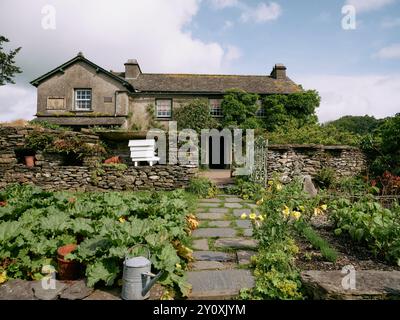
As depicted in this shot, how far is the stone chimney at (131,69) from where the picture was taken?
21.6 m

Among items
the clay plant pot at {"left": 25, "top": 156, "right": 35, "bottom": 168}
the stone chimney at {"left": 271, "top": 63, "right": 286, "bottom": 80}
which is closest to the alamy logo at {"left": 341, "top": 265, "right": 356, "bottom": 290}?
the clay plant pot at {"left": 25, "top": 156, "right": 35, "bottom": 168}

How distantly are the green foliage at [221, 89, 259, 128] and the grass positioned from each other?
14882 mm

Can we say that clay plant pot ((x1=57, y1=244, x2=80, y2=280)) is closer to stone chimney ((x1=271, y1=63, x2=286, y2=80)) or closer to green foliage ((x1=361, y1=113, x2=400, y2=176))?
green foliage ((x1=361, y1=113, x2=400, y2=176))

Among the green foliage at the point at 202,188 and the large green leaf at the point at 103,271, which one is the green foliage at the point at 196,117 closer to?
the green foliage at the point at 202,188

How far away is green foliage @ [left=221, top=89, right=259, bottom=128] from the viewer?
19.5 metres

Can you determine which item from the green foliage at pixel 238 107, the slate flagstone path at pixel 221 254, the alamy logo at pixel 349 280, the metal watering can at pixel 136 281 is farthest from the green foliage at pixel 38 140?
the green foliage at pixel 238 107

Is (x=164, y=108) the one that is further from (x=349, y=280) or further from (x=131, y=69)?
(x=349, y=280)

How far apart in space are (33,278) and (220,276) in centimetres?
207

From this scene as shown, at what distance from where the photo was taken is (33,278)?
127 inches

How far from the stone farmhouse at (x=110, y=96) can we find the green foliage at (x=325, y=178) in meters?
10.4

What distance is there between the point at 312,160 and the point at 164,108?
1230 centimetres
